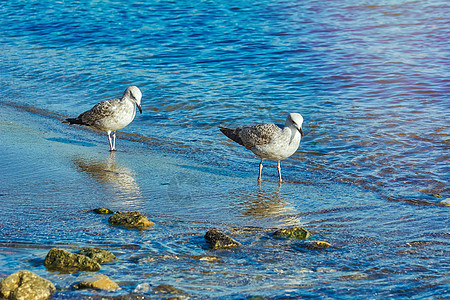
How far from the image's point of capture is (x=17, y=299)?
11.7 feet

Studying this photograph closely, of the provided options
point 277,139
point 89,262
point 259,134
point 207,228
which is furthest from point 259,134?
point 89,262

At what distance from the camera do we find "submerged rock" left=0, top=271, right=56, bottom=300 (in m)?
3.59

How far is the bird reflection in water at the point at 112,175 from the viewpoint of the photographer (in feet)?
21.3

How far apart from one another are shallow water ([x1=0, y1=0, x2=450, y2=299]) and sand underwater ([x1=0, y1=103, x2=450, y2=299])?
21 millimetres

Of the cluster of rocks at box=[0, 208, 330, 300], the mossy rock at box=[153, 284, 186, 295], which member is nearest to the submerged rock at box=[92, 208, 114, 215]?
the cluster of rocks at box=[0, 208, 330, 300]

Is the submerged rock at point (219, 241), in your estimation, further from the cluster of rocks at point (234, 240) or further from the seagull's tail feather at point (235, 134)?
the seagull's tail feather at point (235, 134)

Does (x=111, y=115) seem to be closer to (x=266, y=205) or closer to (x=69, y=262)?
(x=266, y=205)

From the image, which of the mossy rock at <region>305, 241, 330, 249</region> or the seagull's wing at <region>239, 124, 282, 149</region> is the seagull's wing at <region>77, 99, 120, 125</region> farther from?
the mossy rock at <region>305, 241, 330, 249</region>

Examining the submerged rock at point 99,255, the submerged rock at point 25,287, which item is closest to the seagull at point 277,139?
the submerged rock at point 99,255

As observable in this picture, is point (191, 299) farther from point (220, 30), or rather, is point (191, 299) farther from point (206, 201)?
point (220, 30)

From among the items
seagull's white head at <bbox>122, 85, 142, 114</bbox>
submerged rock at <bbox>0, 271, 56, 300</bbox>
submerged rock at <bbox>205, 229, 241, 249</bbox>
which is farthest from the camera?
seagull's white head at <bbox>122, 85, 142, 114</bbox>

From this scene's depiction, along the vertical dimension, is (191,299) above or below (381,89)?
above

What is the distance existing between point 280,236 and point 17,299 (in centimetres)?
228

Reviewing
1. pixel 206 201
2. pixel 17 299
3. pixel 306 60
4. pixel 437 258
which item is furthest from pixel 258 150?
pixel 306 60
